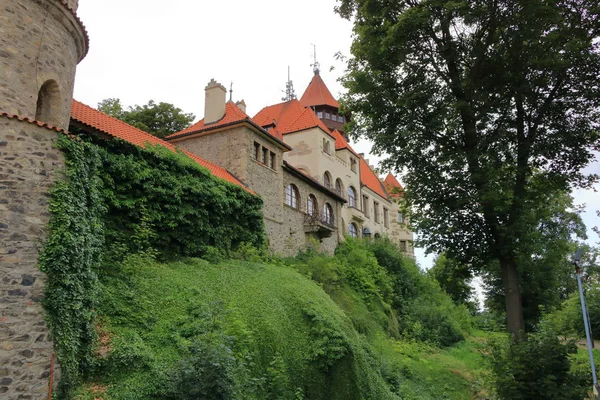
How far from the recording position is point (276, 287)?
1391 cm

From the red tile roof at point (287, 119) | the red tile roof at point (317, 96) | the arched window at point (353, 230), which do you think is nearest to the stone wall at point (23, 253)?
the red tile roof at point (287, 119)

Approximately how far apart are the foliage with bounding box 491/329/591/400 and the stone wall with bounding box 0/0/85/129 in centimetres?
1180

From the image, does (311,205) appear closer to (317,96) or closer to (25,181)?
(317,96)

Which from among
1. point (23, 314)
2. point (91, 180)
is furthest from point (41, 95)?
point (23, 314)

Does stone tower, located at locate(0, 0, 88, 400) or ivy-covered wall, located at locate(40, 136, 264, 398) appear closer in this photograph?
stone tower, located at locate(0, 0, 88, 400)

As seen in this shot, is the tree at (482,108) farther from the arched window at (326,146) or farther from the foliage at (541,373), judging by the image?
the arched window at (326,146)

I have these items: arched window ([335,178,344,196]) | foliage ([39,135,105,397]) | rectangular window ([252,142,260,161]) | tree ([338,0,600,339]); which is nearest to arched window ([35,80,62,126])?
foliage ([39,135,105,397])

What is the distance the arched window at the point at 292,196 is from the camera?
24.6 metres

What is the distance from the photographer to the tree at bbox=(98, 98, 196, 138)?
31.5 meters

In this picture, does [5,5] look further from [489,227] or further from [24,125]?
[489,227]

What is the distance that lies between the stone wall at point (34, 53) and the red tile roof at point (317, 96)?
3280 cm

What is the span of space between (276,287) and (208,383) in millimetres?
6106

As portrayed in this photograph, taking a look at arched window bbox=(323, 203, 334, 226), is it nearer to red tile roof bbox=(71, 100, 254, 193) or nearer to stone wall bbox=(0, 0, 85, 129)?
red tile roof bbox=(71, 100, 254, 193)

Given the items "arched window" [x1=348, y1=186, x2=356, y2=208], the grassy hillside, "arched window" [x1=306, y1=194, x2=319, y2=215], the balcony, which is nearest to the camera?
the grassy hillside
